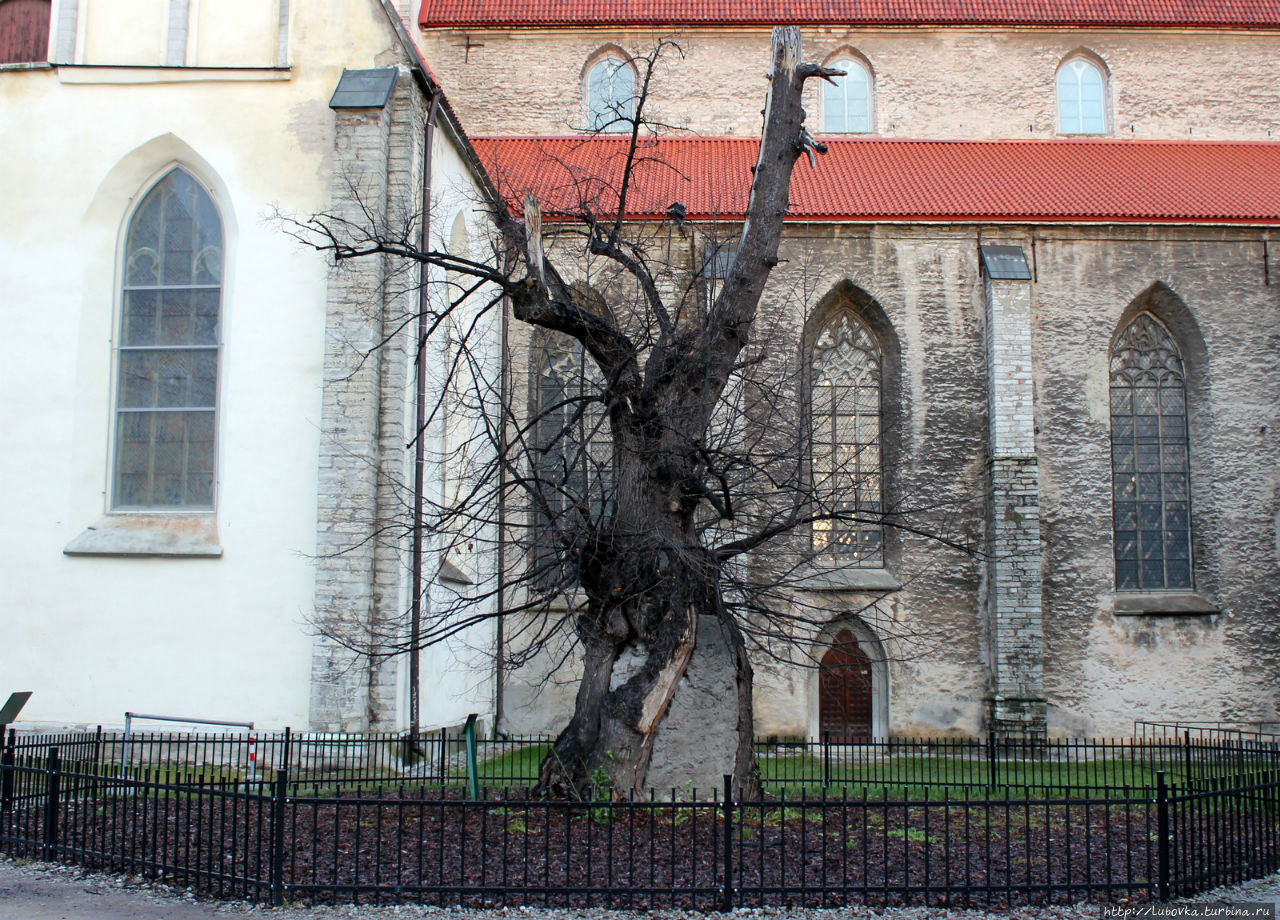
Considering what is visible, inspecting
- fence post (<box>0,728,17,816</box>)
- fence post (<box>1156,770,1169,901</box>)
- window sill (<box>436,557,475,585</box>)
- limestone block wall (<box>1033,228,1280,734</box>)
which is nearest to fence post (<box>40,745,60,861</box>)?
fence post (<box>0,728,17,816</box>)

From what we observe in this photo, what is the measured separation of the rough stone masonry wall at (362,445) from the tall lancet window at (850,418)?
6875 mm

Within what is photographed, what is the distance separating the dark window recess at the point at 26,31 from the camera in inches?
580

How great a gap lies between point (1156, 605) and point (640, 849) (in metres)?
11.2

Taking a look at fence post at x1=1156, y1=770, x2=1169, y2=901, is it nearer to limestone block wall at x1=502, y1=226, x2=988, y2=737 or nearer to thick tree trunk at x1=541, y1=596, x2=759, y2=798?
thick tree trunk at x1=541, y1=596, x2=759, y2=798

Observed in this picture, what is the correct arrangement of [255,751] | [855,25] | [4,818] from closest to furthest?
[4,818] < [255,751] < [855,25]

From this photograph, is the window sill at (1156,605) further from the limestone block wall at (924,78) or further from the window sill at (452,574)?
the window sill at (452,574)

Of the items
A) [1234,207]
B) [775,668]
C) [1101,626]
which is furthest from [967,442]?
[1234,207]

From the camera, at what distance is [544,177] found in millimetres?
17656

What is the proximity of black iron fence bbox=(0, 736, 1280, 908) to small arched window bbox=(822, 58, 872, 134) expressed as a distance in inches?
569

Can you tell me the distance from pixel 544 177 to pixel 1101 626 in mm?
10630

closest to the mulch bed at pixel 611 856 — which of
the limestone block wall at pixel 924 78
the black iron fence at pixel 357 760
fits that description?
the black iron fence at pixel 357 760

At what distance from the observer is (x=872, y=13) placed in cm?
2066

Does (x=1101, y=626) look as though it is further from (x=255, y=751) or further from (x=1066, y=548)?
(x=255, y=751)

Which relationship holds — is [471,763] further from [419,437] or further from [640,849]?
[419,437]
